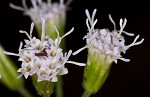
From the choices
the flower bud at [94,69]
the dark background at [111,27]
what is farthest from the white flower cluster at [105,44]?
the dark background at [111,27]

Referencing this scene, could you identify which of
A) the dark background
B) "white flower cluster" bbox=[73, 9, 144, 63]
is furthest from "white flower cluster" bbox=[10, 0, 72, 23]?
the dark background

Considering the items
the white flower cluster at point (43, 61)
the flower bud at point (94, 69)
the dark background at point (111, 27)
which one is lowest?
the dark background at point (111, 27)

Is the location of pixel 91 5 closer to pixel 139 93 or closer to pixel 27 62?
pixel 139 93

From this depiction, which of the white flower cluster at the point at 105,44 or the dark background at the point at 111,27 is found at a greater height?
the white flower cluster at the point at 105,44

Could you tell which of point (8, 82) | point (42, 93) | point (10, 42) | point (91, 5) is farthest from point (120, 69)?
point (42, 93)

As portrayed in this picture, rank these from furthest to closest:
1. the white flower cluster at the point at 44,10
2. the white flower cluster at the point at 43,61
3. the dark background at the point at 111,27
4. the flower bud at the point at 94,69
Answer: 1. the dark background at the point at 111,27
2. the white flower cluster at the point at 44,10
3. the flower bud at the point at 94,69
4. the white flower cluster at the point at 43,61

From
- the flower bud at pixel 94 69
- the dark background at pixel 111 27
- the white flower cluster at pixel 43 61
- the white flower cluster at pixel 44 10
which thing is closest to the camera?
the white flower cluster at pixel 43 61

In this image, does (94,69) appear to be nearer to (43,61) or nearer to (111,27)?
(43,61)

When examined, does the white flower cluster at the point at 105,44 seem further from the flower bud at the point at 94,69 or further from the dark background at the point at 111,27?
the dark background at the point at 111,27
